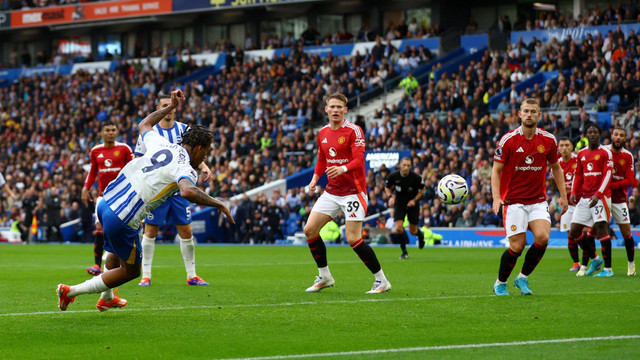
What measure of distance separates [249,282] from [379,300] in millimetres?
3780

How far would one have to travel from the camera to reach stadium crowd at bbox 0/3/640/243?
31.0 m

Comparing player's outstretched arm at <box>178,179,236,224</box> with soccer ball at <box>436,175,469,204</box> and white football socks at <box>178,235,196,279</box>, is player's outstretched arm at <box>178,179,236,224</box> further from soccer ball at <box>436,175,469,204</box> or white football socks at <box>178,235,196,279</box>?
soccer ball at <box>436,175,469,204</box>

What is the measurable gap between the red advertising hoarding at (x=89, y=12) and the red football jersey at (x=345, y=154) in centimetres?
3946

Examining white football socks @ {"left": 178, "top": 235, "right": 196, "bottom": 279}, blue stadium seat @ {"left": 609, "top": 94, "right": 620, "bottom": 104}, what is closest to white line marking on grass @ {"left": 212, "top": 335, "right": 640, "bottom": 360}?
white football socks @ {"left": 178, "top": 235, "right": 196, "bottom": 279}

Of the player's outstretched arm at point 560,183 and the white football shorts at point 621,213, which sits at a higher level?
the player's outstretched arm at point 560,183

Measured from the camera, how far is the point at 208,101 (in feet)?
148

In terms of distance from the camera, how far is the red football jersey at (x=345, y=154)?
1186 centimetres

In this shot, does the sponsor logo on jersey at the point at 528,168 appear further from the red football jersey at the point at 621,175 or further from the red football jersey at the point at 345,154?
the red football jersey at the point at 621,175

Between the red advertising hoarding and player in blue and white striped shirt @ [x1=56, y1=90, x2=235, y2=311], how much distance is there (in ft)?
140

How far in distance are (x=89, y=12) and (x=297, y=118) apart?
61.6 feet

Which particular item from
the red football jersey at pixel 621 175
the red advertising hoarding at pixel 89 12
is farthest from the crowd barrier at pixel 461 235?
the red advertising hoarding at pixel 89 12

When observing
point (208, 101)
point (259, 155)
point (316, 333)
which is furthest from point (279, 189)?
point (316, 333)

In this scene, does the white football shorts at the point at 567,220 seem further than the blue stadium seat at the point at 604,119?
No

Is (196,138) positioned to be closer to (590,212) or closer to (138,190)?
(138,190)
